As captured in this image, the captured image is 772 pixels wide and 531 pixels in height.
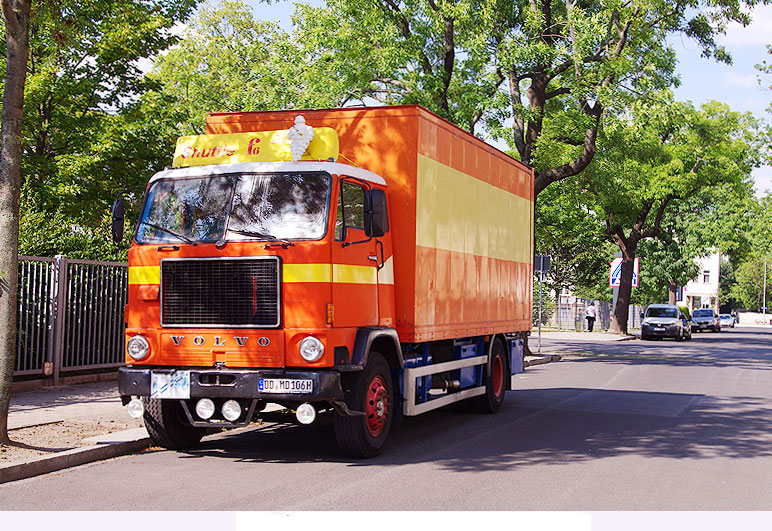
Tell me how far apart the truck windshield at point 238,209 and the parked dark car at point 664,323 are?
123 ft

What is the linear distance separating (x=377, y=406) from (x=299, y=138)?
284 centimetres

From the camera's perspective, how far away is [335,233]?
9.04 meters

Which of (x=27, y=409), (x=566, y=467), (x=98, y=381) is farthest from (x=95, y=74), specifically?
(x=566, y=467)

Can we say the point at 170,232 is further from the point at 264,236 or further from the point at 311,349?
the point at 311,349

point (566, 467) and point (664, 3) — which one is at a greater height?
point (664, 3)

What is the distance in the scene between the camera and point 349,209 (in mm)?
9312

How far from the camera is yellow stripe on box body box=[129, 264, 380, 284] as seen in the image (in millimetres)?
8820

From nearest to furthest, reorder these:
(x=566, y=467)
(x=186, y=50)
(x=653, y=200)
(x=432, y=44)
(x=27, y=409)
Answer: (x=566, y=467) → (x=27, y=409) → (x=432, y=44) → (x=653, y=200) → (x=186, y=50)

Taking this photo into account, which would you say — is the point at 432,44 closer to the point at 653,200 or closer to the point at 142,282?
the point at 142,282

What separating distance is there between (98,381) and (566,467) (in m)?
8.89

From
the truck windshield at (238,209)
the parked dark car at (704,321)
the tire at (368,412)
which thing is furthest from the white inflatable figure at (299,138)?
the parked dark car at (704,321)

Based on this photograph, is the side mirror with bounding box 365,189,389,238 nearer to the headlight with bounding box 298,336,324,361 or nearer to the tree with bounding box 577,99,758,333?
the headlight with bounding box 298,336,324,361

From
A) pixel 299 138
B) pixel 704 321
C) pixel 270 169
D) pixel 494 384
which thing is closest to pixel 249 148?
pixel 270 169

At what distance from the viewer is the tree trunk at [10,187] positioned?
30.7ft
